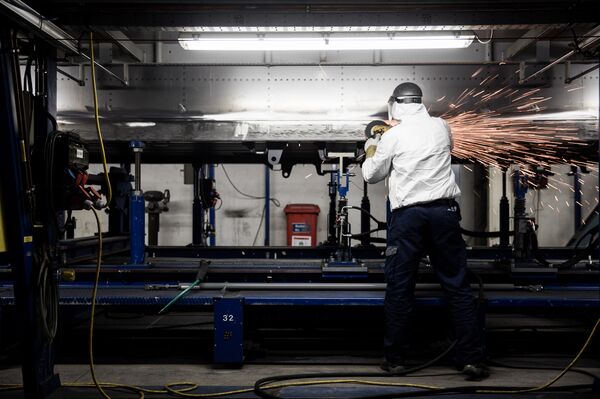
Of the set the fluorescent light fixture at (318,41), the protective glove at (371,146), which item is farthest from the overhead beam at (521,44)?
the protective glove at (371,146)

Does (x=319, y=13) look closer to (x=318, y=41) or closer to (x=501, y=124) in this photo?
(x=318, y=41)

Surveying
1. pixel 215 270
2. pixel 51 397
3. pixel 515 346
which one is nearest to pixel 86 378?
pixel 51 397

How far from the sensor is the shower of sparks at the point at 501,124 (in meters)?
4.71

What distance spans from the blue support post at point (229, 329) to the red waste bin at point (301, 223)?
4918 mm

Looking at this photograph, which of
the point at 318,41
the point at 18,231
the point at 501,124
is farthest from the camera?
the point at 501,124

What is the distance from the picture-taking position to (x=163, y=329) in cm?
497

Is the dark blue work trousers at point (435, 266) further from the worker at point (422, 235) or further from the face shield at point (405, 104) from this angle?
the face shield at point (405, 104)

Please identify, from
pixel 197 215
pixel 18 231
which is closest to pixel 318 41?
pixel 18 231

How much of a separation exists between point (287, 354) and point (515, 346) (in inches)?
84.4

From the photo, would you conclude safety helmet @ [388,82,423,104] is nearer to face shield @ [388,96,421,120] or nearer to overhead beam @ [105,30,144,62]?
face shield @ [388,96,421,120]

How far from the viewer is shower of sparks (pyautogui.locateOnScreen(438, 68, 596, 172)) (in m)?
4.71

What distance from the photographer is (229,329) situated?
372cm

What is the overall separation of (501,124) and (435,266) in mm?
2079

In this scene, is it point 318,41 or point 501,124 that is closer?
point 318,41
